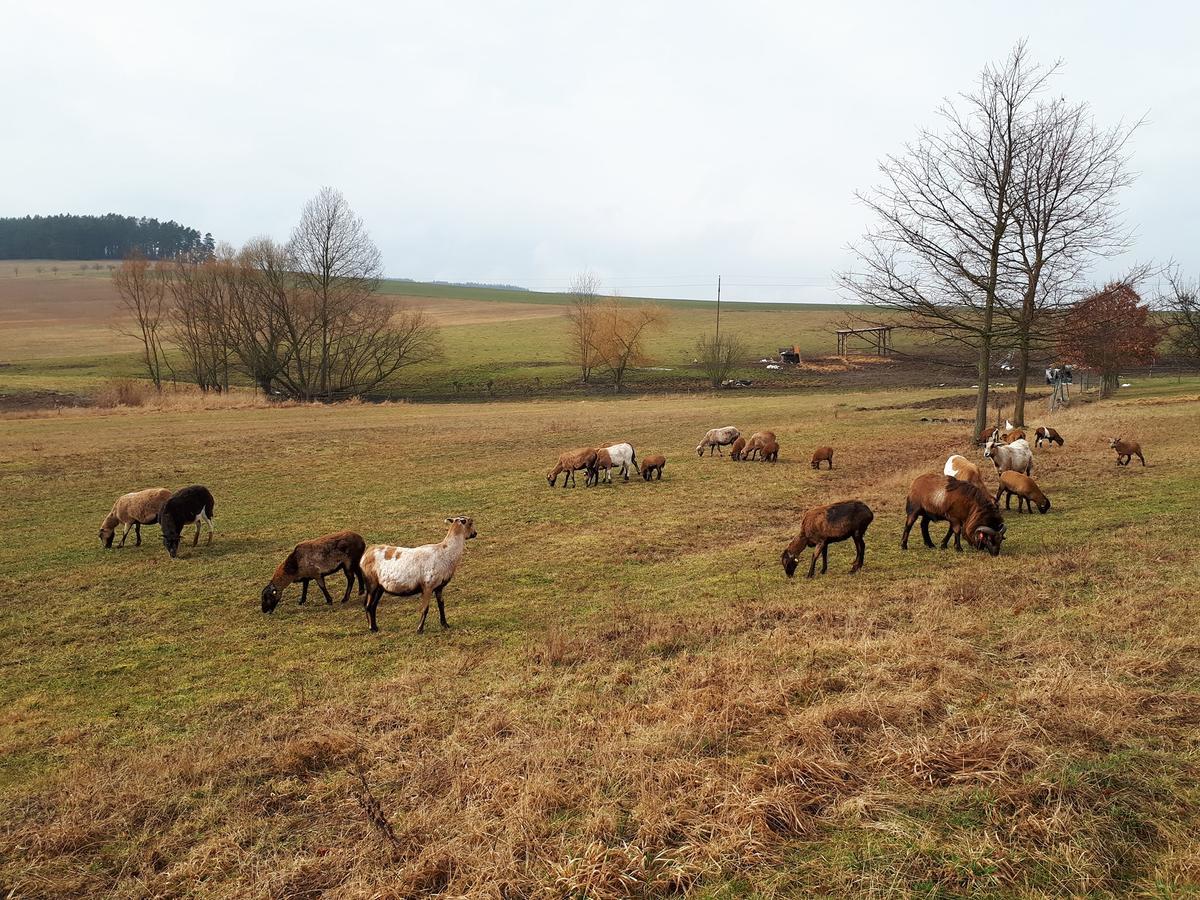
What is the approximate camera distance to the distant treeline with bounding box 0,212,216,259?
15288 cm

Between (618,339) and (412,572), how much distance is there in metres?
61.1

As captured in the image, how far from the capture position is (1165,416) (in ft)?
88.8

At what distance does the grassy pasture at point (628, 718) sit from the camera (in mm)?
4340

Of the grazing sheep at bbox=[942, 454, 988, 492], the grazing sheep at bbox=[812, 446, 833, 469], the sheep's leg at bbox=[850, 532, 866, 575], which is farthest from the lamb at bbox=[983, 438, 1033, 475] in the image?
the sheep's leg at bbox=[850, 532, 866, 575]

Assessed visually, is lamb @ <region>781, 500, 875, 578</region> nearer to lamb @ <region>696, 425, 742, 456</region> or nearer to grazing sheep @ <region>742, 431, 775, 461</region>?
grazing sheep @ <region>742, 431, 775, 461</region>

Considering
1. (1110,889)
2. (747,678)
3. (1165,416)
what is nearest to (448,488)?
(747,678)

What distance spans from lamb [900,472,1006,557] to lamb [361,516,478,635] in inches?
295

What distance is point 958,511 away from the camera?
11.9m

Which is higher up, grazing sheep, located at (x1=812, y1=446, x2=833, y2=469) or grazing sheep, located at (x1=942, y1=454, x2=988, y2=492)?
grazing sheep, located at (x1=942, y1=454, x2=988, y2=492)

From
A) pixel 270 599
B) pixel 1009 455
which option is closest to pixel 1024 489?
pixel 1009 455

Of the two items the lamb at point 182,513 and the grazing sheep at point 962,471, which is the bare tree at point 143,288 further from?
the grazing sheep at point 962,471

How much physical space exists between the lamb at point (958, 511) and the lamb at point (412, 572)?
7.50 meters

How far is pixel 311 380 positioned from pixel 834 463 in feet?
160

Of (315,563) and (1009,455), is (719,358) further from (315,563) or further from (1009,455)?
(315,563)
